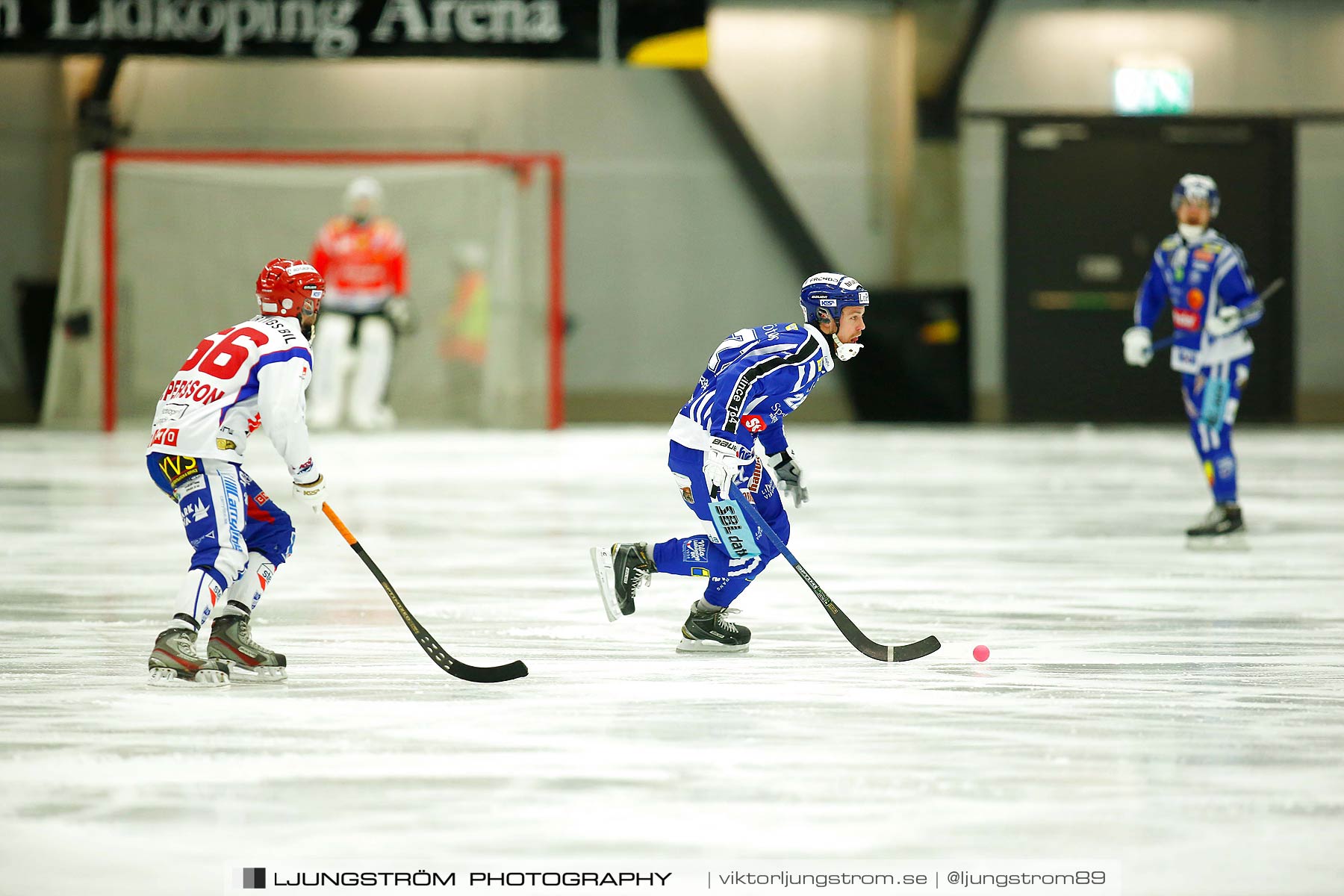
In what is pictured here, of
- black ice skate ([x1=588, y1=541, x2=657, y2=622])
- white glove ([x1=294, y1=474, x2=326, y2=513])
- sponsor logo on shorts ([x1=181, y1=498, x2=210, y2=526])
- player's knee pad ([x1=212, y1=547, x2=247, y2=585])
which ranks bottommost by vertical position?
black ice skate ([x1=588, y1=541, x2=657, y2=622])

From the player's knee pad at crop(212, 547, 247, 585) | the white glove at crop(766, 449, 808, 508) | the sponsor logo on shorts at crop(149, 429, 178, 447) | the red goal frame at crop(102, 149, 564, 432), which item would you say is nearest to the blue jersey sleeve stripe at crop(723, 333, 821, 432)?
the white glove at crop(766, 449, 808, 508)

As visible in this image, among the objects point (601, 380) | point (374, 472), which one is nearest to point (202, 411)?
point (374, 472)

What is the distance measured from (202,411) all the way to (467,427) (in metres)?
9.92

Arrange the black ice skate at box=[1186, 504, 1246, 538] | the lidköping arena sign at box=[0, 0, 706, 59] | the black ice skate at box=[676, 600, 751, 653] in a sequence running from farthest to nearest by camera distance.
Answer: the lidköping arena sign at box=[0, 0, 706, 59] → the black ice skate at box=[1186, 504, 1246, 538] → the black ice skate at box=[676, 600, 751, 653]

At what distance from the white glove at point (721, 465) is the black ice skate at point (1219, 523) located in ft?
11.2

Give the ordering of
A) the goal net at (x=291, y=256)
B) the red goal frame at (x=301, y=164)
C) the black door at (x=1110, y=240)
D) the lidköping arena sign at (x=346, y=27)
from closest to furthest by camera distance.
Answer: the lidköping arena sign at (x=346, y=27) → the red goal frame at (x=301, y=164) → the goal net at (x=291, y=256) → the black door at (x=1110, y=240)

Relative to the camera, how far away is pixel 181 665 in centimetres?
435

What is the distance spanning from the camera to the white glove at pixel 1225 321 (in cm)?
770

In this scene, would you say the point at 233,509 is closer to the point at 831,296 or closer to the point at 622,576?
the point at 622,576

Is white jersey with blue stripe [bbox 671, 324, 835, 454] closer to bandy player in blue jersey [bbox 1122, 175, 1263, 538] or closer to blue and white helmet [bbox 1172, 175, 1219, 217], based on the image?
bandy player in blue jersey [bbox 1122, 175, 1263, 538]

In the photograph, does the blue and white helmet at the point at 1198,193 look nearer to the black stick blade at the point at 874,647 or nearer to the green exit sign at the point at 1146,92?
the black stick blade at the point at 874,647

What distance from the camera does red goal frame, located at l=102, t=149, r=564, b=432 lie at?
13.6 metres

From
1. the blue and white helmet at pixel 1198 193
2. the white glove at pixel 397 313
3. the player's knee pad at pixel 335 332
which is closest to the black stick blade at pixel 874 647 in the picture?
the blue and white helmet at pixel 1198 193

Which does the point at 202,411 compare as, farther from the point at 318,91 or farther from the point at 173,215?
the point at 318,91
